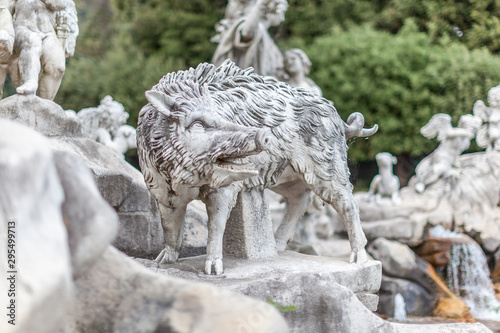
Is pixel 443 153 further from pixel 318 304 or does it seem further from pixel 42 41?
pixel 318 304

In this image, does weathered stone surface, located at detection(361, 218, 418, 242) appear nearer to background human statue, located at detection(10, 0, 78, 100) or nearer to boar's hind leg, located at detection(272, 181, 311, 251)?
boar's hind leg, located at detection(272, 181, 311, 251)

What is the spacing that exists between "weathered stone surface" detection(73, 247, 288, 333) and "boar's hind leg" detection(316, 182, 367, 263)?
2.53 metres

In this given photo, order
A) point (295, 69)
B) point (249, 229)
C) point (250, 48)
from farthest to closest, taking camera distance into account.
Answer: point (250, 48)
point (295, 69)
point (249, 229)

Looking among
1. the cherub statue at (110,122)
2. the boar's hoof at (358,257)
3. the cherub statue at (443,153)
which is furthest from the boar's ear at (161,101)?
the cherub statue at (443,153)

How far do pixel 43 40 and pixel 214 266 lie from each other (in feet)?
9.05

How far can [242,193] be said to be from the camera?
4.23 m

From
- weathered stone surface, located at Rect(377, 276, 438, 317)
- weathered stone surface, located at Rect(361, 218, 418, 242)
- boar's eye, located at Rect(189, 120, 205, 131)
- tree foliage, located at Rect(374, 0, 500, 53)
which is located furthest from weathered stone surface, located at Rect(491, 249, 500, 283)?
tree foliage, located at Rect(374, 0, 500, 53)

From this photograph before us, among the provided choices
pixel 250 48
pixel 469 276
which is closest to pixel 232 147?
pixel 250 48

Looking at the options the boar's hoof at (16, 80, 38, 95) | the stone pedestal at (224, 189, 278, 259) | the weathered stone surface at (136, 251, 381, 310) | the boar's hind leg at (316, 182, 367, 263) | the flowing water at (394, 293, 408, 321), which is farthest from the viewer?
the flowing water at (394, 293, 408, 321)

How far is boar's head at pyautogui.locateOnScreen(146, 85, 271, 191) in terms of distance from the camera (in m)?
3.45

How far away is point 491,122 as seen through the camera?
34.7 ft

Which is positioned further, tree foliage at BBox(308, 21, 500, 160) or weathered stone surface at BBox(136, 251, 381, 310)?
tree foliage at BBox(308, 21, 500, 160)

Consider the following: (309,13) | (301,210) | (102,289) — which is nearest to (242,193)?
(301,210)

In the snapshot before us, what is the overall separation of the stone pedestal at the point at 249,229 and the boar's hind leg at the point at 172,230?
0.38 meters
